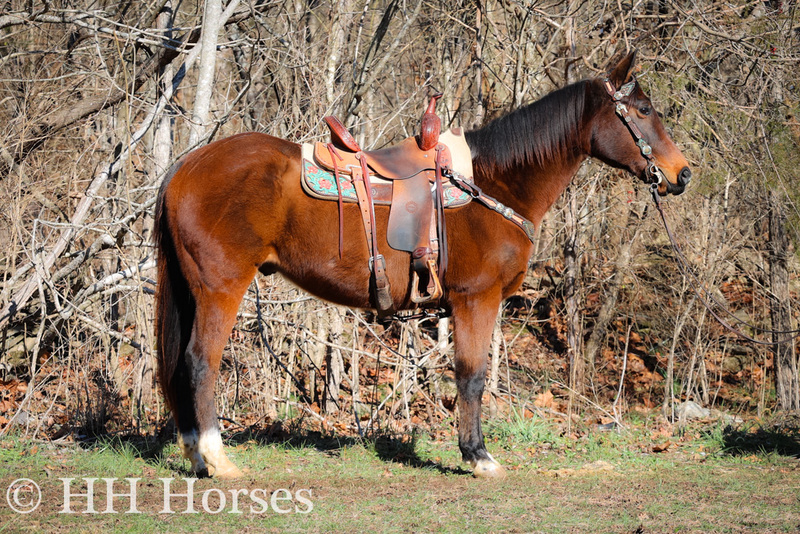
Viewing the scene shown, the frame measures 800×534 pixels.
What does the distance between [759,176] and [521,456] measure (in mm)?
3385

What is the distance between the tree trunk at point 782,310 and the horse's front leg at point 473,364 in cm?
383

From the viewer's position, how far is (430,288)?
425 centimetres

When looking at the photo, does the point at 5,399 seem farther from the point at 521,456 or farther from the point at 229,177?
the point at 521,456

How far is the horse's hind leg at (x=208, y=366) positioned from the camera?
400 centimetres

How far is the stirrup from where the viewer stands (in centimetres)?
423

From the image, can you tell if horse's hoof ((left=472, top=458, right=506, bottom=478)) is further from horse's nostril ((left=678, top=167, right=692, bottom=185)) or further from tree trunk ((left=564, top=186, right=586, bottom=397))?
tree trunk ((left=564, top=186, right=586, bottom=397))

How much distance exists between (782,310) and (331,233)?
495 centimetres

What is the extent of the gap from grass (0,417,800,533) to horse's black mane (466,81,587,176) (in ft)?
6.65

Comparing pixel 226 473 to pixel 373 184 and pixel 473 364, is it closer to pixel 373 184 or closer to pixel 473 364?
pixel 473 364

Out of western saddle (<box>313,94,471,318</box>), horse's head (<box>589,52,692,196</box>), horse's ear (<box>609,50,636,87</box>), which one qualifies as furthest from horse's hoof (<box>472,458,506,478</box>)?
horse's ear (<box>609,50,636,87</box>)

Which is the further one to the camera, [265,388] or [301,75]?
[301,75]

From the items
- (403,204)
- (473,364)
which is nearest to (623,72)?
(403,204)

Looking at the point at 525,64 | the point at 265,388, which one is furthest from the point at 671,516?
the point at 525,64

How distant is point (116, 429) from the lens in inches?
211
